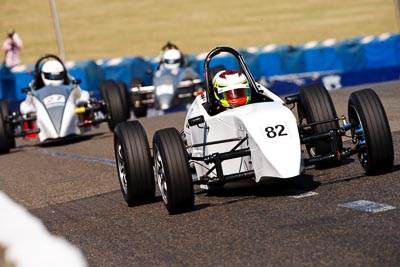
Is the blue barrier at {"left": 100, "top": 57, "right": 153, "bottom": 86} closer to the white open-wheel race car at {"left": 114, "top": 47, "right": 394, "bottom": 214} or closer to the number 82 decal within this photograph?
the white open-wheel race car at {"left": 114, "top": 47, "right": 394, "bottom": 214}

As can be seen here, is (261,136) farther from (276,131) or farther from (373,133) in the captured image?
(373,133)

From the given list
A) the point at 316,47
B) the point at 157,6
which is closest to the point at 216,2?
the point at 157,6

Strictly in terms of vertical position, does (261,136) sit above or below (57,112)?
above

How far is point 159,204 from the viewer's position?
9.34 metres

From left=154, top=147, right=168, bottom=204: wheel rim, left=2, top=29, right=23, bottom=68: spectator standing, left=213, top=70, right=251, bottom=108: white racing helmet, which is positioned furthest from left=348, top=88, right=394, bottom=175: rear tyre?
left=2, top=29, right=23, bottom=68: spectator standing

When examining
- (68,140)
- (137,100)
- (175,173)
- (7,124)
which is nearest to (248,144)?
(175,173)

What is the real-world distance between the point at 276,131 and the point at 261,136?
0.13m

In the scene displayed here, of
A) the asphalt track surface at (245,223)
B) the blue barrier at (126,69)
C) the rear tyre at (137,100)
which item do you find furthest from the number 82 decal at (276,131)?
the blue barrier at (126,69)

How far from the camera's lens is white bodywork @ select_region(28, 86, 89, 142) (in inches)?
709

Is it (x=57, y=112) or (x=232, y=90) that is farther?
(x=57, y=112)

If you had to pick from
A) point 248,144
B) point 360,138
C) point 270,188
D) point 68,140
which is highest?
point 248,144

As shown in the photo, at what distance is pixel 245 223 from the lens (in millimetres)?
7691

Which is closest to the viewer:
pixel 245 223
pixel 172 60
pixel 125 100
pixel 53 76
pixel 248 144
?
pixel 245 223

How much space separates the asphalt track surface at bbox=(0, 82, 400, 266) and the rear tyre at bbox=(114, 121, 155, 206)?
0.44ft
